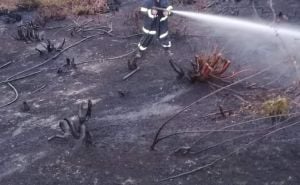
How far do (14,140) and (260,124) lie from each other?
3458 mm

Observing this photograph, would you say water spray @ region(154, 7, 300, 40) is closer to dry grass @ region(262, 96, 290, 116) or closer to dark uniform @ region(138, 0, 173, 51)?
dark uniform @ region(138, 0, 173, 51)

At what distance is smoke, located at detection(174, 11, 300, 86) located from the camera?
7.83 metres

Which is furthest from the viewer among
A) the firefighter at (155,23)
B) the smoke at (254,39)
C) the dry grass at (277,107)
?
the firefighter at (155,23)

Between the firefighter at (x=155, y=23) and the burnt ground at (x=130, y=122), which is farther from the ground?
the firefighter at (x=155, y=23)

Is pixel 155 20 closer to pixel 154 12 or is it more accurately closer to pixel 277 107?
pixel 154 12

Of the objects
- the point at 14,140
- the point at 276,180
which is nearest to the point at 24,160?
the point at 14,140

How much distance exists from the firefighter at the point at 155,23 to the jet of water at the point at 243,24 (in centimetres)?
100

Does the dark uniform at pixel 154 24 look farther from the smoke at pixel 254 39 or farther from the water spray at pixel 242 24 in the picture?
the smoke at pixel 254 39

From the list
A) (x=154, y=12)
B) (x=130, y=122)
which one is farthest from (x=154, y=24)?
(x=130, y=122)

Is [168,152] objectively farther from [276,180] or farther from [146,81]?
[146,81]

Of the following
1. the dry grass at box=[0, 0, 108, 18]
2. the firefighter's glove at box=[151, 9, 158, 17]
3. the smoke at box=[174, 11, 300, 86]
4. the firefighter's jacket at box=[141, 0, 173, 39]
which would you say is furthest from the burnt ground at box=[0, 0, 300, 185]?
the dry grass at box=[0, 0, 108, 18]

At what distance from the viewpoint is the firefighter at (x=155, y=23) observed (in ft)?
26.1

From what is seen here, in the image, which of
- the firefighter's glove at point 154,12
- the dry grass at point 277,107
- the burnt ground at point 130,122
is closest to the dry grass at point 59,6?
the burnt ground at point 130,122

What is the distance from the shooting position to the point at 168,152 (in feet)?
17.9
